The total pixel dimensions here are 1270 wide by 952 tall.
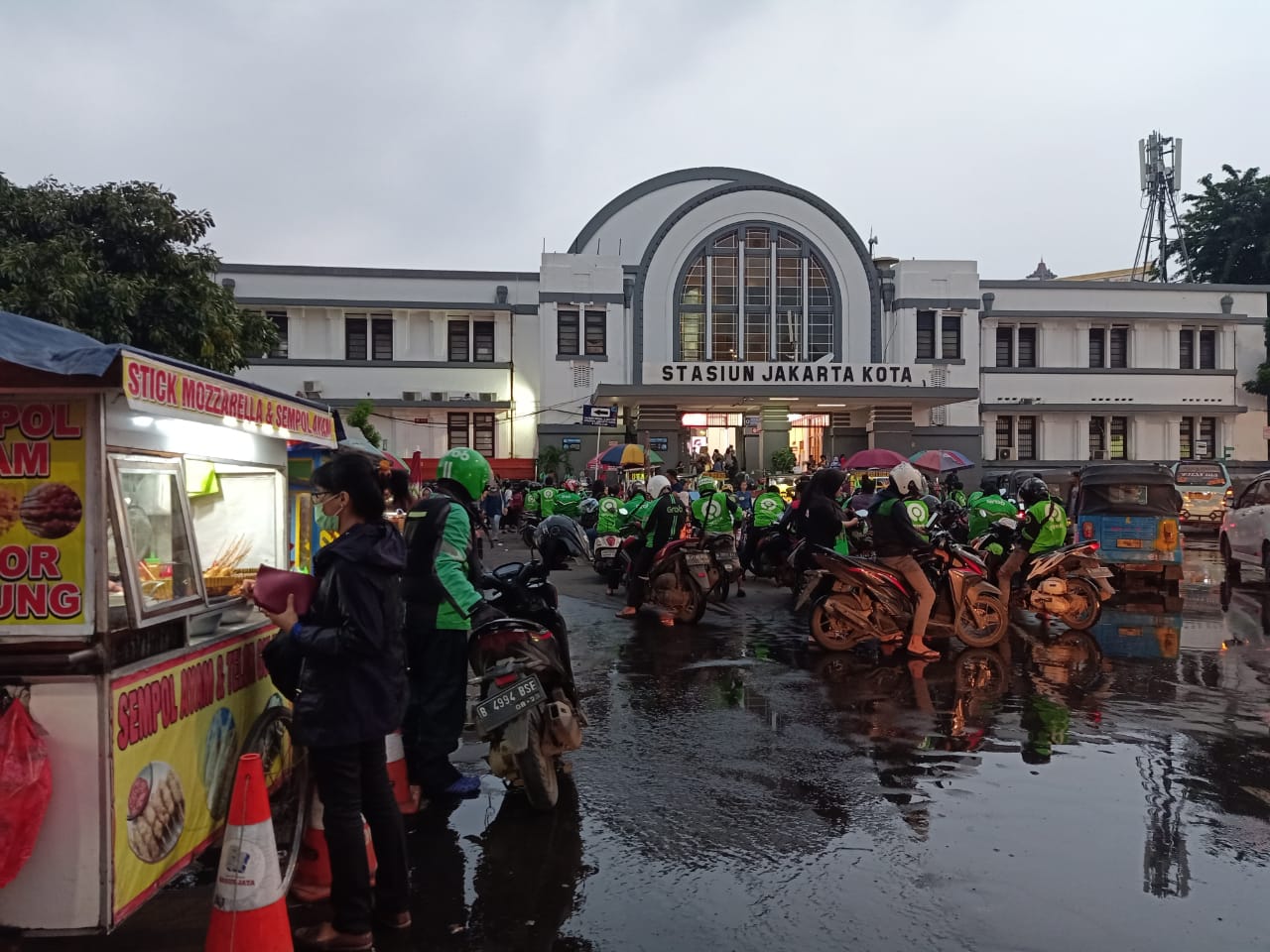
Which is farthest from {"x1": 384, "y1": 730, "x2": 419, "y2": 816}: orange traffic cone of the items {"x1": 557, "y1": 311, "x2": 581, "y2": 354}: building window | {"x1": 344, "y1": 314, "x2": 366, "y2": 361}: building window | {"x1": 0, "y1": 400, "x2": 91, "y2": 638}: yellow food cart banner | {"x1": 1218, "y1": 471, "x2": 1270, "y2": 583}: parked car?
→ {"x1": 344, "y1": 314, "x2": 366, "y2": 361}: building window

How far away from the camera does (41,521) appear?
320cm

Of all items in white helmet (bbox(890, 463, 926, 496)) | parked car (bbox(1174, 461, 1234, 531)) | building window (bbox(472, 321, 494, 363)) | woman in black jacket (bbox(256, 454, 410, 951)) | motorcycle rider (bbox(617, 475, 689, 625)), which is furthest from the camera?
building window (bbox(472, 321, 494, 363))

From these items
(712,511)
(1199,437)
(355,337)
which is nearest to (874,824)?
(712,511)

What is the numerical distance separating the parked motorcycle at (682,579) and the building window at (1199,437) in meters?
30.8

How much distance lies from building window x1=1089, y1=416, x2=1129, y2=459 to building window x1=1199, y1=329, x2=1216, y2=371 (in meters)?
3.80

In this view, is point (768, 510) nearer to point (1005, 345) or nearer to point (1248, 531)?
point (1248, 531)

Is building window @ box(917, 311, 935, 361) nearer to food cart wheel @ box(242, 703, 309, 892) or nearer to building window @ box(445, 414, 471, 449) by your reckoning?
building window @ box(445, 414, 471, 449)

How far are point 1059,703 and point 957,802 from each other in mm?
2485

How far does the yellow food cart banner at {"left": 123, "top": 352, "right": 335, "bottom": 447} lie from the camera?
3.13 m

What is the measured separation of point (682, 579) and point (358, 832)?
7165 mm

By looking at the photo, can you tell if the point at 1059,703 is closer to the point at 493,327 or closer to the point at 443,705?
the point at 443,705

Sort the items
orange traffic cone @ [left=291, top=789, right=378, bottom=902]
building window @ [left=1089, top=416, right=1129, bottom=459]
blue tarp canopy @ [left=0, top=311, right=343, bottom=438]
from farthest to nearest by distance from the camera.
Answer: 1. building window @ [left=1089, top=416, right=1129, bottom=459]
2. orange traffic cone @ [left=291, top=789, right=378, bottom=902]
3. blue tarp canopy @ [left=0, top=311, right=343, bottom=438]

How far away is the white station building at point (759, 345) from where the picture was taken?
3108cm

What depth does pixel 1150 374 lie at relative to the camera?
111ft
